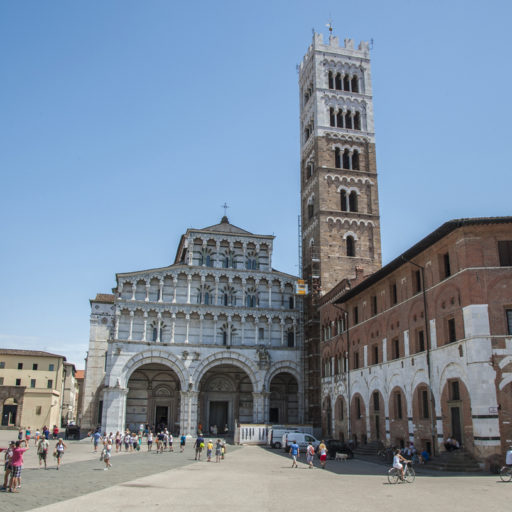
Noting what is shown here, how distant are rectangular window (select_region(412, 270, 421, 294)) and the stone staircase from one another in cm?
912

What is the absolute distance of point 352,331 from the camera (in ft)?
134

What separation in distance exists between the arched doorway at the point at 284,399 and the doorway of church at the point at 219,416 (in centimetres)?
432

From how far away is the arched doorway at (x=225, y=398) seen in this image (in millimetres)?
51156

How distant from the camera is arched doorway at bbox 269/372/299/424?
5091 cm

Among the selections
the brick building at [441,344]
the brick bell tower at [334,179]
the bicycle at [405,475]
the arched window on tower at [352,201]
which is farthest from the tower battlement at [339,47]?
the bicycle at [405,475]

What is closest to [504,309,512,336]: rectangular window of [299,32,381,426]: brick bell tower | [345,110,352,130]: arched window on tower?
[299,32,381,426]: brick bell tower

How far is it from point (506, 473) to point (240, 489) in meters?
10.8

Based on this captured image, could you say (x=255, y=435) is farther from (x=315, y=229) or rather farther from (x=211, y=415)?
(x=315, y=229)

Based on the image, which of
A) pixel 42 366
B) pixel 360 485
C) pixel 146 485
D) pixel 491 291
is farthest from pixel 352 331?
pixel 42 366

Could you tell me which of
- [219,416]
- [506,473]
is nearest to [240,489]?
[506,473]

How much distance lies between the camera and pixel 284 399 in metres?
51.3

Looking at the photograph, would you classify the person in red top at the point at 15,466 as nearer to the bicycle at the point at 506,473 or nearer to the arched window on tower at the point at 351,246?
the bicycle at the point at 506,473

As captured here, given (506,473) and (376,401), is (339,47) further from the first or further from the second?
(506,473)

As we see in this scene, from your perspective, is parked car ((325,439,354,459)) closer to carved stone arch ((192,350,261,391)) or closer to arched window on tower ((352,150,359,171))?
carved stone arch ((192,350,261,391))
